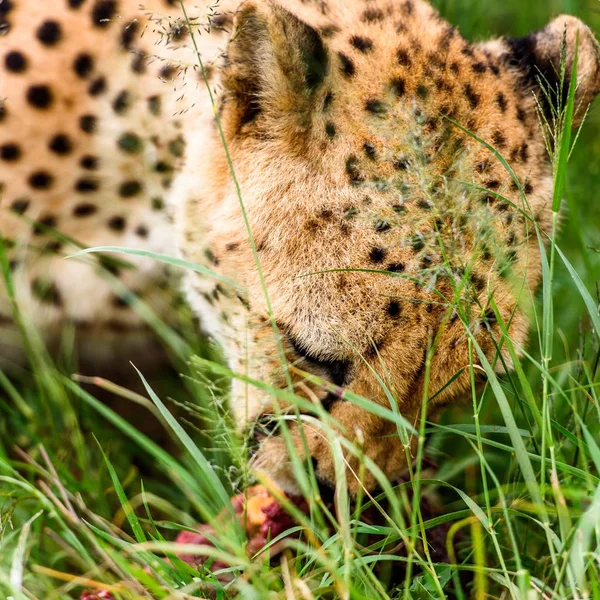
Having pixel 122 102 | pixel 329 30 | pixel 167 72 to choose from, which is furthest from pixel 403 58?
pixel 122 102

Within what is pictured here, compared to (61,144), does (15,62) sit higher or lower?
higher

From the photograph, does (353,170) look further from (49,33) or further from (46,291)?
(46,291)

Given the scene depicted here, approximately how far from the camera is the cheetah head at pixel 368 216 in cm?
147

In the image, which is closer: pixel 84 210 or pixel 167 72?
pixel 167 72

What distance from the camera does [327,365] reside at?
1.58 meters

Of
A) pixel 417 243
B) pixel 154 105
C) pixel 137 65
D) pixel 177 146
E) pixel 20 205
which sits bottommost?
pixel 417 243

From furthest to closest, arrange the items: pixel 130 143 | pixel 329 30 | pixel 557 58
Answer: pixel 130 143, pixel 557 58, pixel 329 30

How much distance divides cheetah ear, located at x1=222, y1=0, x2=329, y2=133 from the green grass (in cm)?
54

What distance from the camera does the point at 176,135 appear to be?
6.91ft

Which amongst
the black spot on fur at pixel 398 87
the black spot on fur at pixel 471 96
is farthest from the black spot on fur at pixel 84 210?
the black spot on fur at pixel 471 96

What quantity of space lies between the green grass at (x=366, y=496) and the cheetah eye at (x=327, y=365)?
0.20m

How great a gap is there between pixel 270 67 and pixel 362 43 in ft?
0.72

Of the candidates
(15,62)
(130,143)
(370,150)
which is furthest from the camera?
(130,143)

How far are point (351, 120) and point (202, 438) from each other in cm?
132
